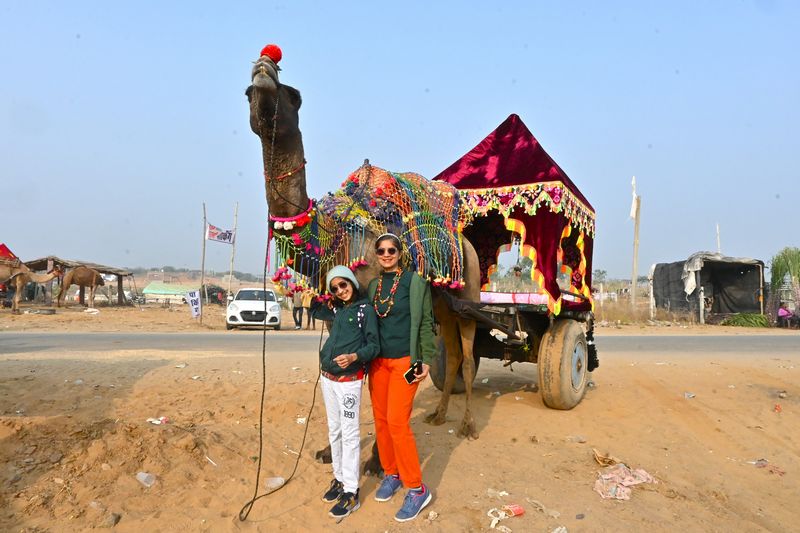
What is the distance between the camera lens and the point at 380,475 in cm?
420

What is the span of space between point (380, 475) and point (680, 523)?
2074 millimetres

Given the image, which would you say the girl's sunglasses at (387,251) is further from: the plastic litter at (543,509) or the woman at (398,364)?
the plastic litter at (543,509)

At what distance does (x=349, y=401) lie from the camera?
3.62 meters

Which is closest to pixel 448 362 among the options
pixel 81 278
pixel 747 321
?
pixel 747 321

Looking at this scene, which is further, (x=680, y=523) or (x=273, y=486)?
(x=273, y=486)

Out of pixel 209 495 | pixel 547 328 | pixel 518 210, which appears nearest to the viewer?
pixel 209 495

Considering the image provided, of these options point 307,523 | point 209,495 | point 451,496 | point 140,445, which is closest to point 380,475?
point 451,496

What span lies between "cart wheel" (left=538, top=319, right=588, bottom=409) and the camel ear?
12.9 feet

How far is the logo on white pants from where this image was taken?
11.9ft

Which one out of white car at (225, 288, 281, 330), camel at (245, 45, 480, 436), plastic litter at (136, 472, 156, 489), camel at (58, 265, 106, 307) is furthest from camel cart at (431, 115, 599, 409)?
camel at (58, 265, 106, 307)

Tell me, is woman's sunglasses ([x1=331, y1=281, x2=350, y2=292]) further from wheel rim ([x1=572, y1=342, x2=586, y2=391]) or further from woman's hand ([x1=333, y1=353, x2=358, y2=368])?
wheel rim ([x1=572, y1=342, x2=586, y2=391])

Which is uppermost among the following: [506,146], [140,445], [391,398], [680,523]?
[506,146]

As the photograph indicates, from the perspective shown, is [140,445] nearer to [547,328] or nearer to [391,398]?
[391,398]

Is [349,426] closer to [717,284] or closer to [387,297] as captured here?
[387,297]
